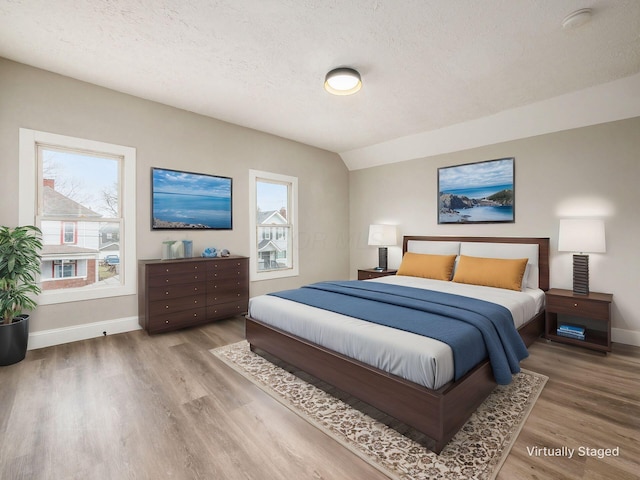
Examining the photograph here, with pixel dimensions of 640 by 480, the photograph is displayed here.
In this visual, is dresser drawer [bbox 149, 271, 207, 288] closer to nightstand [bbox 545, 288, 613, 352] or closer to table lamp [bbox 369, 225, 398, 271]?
table lamp [bbox 369, 225, 398, 271]

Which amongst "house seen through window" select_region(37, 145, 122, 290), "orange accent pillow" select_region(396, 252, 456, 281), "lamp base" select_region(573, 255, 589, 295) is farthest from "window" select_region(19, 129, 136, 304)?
"lamp base" select_region(573, 255, 589, 295)

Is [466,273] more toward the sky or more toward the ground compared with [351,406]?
more toward the sky

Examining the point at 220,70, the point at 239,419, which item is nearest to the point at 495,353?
the point at 239,419

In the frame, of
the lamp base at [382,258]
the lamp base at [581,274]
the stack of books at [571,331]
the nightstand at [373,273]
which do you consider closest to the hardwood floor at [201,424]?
the stack of books at [571,331]

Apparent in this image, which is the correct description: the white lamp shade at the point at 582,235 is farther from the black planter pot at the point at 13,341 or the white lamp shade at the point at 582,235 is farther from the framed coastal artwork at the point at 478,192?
the black planter pot at the point at 13,341

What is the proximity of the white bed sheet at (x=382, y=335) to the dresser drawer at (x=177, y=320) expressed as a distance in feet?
3.49

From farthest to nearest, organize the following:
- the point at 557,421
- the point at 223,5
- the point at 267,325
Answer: the point at 267,325, the point at 223,5, the point at 557,421

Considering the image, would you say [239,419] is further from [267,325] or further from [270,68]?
[270,68]

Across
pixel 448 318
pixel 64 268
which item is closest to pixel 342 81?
pixel 448 318

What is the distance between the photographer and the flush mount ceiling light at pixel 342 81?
283 centimetres

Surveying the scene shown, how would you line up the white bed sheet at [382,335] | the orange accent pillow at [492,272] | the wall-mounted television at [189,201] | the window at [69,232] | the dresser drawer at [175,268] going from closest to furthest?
1. the white bed sheet at [382,335]
2. the window at [69,232]
3. the dresser drawer at [175,268]
4. the orange accent pillow at [492,272]
5. the wall-mounted television at [189,201]

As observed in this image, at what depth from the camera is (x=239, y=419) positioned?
6.43 ft

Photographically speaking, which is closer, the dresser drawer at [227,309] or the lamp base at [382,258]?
the dresser drawer at [227,309]

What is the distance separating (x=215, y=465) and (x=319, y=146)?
4.84 metres
